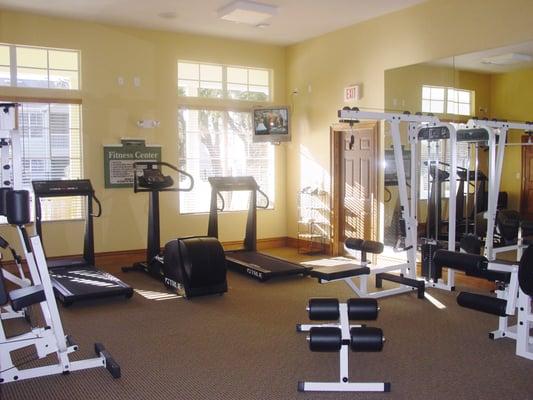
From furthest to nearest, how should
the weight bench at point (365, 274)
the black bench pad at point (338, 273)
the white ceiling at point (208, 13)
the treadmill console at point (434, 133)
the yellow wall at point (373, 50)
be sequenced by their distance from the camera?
the white ceiling at point (208, 13)
the yellow wall at point (373, 50)
the treadmill console at point (434, 133)
the weight bench at point (365, 274)
the black bench pad at point (338, 273)

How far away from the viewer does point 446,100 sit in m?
6.69

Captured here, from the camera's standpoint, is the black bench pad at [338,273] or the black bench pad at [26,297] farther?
the black bench pad at [338,273]

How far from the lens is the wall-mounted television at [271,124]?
8.85 meters

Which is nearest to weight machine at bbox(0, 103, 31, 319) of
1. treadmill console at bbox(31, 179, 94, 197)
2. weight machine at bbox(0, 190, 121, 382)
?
weight machine at bbox(0, 190, 121, 382)

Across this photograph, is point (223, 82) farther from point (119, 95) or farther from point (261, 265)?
point (261, 265)

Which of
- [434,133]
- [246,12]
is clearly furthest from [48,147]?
[434,133]

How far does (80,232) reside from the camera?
7773 mm

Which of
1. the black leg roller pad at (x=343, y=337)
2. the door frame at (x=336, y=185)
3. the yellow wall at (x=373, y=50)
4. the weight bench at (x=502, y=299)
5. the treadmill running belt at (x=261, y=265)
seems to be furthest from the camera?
the door frame at (x=336, y=185)

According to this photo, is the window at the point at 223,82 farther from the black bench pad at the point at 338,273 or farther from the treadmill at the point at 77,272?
the black bench pad at the point at 338,273

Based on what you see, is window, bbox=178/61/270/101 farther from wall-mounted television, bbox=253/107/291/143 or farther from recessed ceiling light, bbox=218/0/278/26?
recessed ceiling light, bbox=218/0/278/26

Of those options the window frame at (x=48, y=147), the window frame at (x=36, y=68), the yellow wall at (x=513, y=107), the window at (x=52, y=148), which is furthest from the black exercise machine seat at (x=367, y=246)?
the window frame at (x=36, y=68)

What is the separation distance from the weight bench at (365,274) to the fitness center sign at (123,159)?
142 inches

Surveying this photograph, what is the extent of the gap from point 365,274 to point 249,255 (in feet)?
8.08

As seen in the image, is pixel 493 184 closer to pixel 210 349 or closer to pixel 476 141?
pixel 476 141
